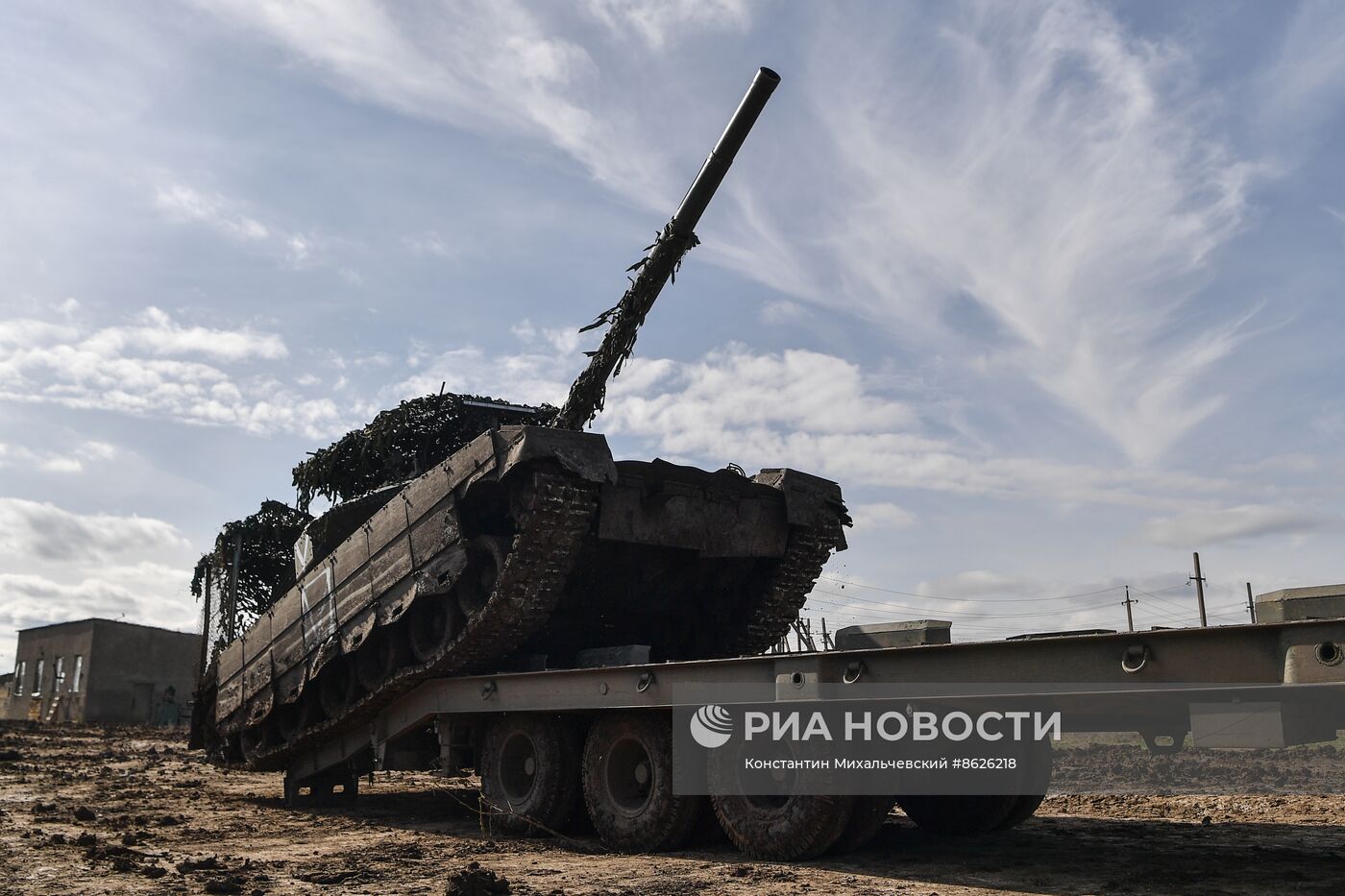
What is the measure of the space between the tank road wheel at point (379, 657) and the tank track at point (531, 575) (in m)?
0.54

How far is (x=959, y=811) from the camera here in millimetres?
9320

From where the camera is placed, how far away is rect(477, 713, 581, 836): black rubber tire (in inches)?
362

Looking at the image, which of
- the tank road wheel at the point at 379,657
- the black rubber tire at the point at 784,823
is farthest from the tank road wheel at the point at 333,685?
the black rubber tire at the point at 784,823

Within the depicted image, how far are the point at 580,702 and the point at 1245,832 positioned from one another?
4998 mm

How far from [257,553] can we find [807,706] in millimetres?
11065

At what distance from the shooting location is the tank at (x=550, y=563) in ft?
31.5

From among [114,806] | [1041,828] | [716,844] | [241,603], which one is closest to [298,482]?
[241,603]

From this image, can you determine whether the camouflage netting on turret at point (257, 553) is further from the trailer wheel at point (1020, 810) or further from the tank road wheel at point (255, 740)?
the trailer wheel at point (1020, 810)

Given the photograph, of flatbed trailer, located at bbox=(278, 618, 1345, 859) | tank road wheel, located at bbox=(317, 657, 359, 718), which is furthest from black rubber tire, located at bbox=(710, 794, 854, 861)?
tank road wheel, located at bbox=(317, 657, 359, 718)

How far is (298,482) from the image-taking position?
15.1 meters

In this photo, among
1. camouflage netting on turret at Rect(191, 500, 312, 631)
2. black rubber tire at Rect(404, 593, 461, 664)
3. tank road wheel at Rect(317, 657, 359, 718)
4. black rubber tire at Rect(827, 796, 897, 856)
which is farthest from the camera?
camouflage netting on turret at Rect(191, 500, 312, 631)

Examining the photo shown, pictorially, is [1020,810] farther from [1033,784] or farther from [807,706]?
[807,706]

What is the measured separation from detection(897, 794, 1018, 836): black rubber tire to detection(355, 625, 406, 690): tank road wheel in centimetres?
466

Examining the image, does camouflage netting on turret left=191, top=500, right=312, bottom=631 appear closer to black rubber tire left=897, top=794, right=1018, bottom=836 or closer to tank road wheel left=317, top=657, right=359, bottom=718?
tank road wheel left=317, top=657, right=359, bottom=718
